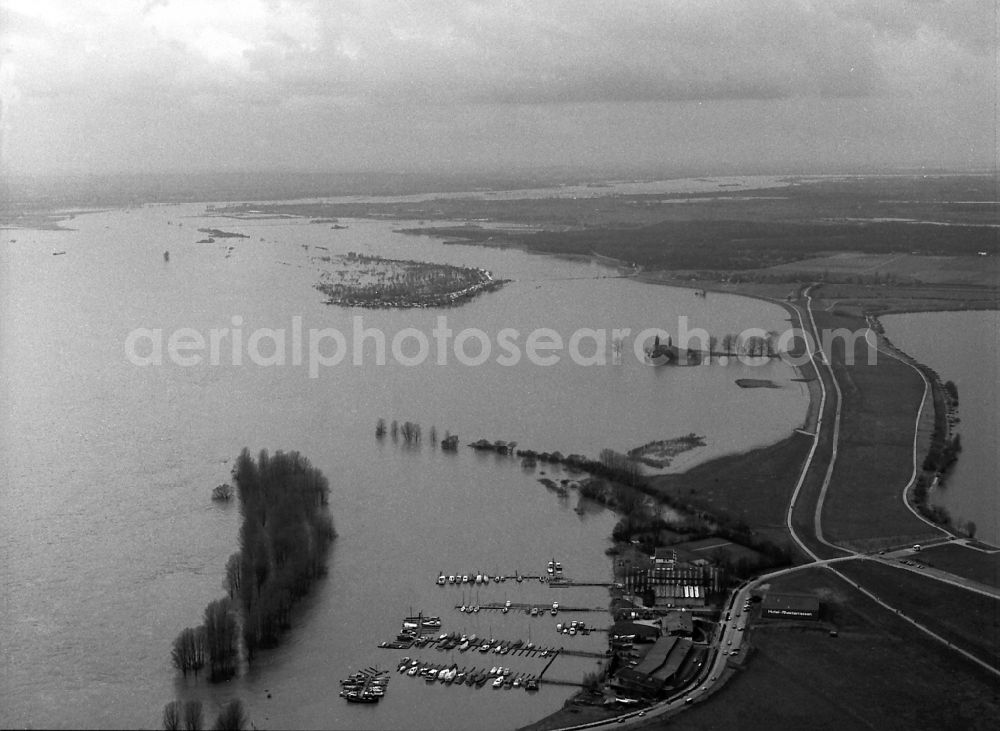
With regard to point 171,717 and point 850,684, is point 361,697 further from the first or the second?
point 850,684

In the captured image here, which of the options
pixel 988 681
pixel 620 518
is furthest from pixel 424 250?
pixel 988 681

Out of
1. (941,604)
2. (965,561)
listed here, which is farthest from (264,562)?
(965,561)

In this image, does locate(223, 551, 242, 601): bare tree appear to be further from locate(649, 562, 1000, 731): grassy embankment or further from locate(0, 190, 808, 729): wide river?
locate(649, 562, 1000, 731): grassy embankment

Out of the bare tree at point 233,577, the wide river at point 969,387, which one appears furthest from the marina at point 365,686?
the wide river at point 969,387

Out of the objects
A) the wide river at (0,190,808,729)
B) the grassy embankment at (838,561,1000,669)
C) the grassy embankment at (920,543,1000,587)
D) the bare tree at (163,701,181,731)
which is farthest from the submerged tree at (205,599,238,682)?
the grassy embankment at (920,543,1000,587)

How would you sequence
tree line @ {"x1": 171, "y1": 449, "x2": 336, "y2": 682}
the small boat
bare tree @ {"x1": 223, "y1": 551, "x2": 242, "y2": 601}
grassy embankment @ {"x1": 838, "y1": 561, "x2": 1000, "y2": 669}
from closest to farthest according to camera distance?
the small boat < tree line @ {"x1": 171, "y1": 449, "x2": 336, "y2": 682} < grassy embankment @ {"x1": 838, "y1": 561, "x2": 1000, "y2": 669} < bare tree @ {"x1": 223, "y1": 551, "x2": 242, "y2": 601}

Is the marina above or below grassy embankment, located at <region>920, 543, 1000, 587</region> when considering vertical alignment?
below
